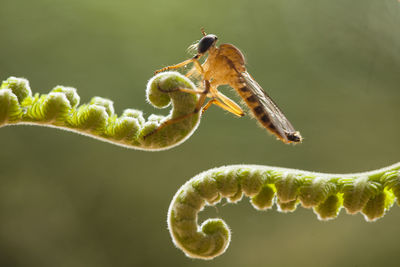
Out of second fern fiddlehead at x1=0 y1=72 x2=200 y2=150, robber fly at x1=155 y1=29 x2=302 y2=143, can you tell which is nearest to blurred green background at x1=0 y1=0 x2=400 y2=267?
robber fly at x1=155 y1=29 x2=302 y2=143

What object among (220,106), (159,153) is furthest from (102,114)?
(159,153)

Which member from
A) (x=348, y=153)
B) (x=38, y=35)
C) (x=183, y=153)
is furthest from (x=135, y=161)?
(x=348, y=153)

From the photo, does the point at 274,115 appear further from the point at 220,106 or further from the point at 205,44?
the point at 205,44

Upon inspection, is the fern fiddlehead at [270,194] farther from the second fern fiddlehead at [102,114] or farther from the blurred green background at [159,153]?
the blurred green background at [159,153]

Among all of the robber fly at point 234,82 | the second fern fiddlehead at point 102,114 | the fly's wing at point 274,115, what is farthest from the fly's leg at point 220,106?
the second fern fiddlehead at point 102,114

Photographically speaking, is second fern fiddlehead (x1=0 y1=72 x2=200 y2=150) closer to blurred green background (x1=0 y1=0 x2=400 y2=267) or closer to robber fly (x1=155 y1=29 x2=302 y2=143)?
robber fly (x1=155 y1=29 x2=302 y2=143)
